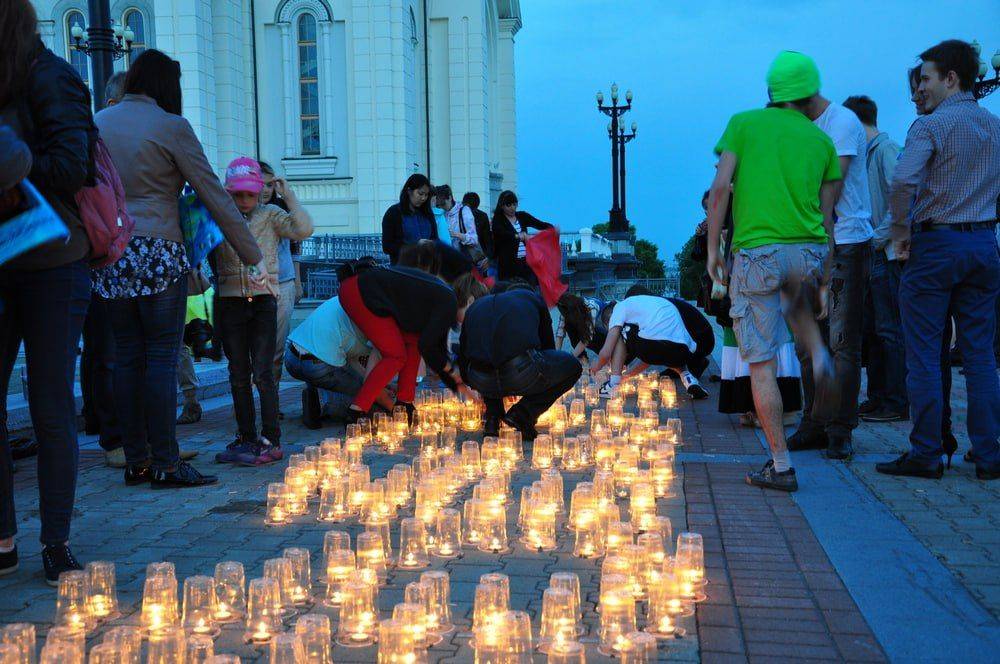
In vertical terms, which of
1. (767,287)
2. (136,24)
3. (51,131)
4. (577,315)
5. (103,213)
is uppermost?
(136,24)

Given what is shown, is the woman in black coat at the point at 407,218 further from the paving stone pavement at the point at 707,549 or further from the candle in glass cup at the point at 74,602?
the candle in glass cup at the point at 74,602

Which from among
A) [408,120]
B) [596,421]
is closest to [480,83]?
[408,120]

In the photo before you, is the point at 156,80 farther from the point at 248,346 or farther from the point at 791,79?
the point at 791,79

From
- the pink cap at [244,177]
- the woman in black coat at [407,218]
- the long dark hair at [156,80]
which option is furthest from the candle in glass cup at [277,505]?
the woman in black coat at [407,218]

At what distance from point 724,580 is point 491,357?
3392 millimetres

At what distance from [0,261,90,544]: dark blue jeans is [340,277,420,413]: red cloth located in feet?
11.3

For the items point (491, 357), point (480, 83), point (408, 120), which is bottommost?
point (491, 357)

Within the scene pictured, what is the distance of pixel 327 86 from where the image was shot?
24.5 meters

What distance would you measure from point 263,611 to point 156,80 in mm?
3237

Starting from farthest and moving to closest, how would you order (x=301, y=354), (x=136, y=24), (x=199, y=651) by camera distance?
(x=136, y=24)
(x=301, y=354)
(x=199, y=651)

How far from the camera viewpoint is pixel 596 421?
7.48 meters

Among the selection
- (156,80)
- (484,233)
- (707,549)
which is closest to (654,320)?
(484,233)

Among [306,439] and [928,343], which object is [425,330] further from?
[928,343]

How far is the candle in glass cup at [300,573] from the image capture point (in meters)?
3.76
